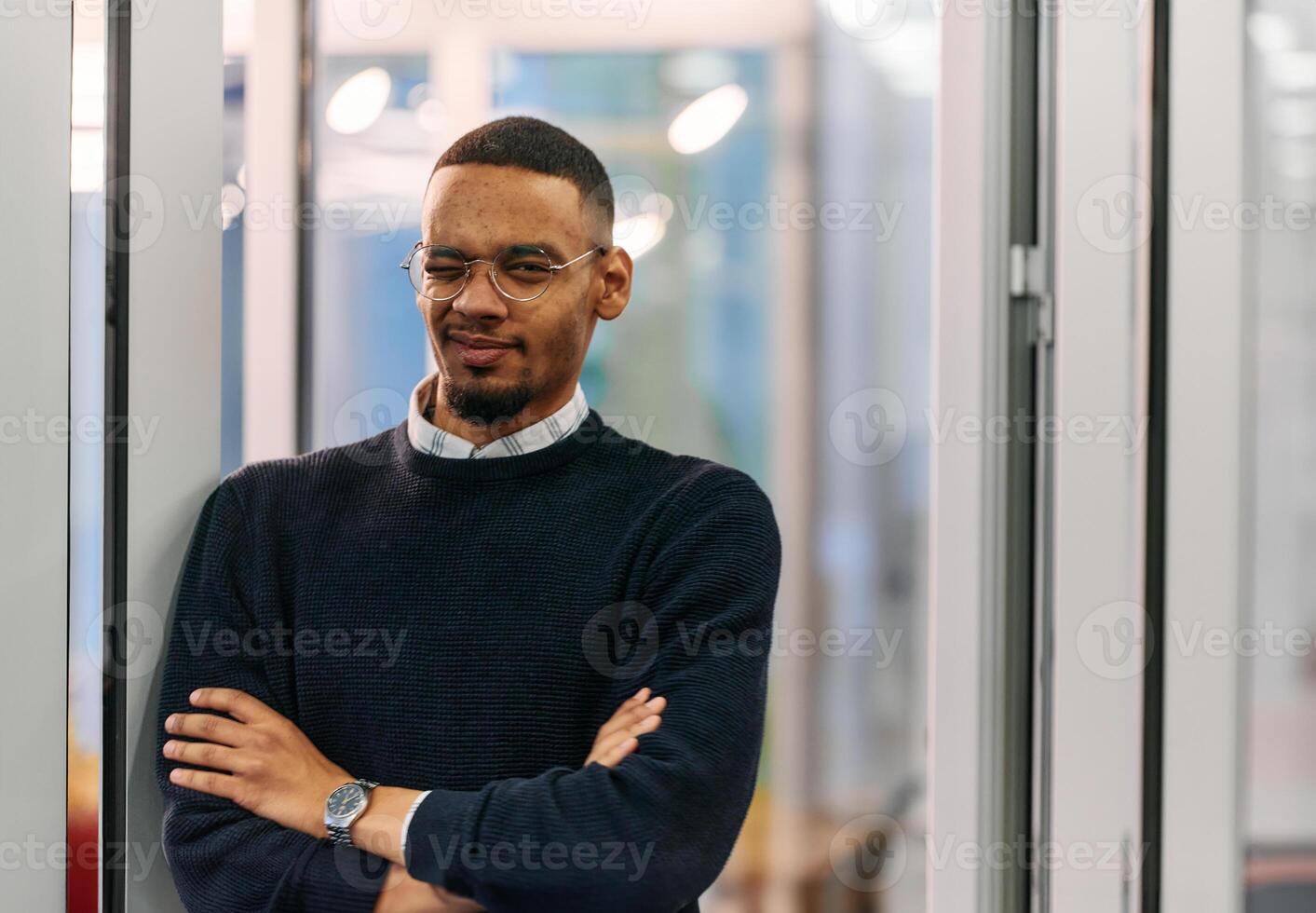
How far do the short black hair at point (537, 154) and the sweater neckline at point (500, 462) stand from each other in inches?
9.3

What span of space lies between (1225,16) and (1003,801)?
106 cm

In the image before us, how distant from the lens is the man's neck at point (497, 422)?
4.58 feet

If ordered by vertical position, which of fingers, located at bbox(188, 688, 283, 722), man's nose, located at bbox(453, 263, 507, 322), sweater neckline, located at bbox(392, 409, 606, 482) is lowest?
fingers, located at bbox(188, 688, 283, 722)

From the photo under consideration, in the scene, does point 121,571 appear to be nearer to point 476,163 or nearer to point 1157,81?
point 476,163

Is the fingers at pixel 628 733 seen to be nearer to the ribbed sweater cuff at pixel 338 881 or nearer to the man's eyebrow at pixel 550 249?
the ribbed sweater cuff at pixel 338 881

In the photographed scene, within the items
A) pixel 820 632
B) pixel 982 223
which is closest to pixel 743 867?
pixel 820 632

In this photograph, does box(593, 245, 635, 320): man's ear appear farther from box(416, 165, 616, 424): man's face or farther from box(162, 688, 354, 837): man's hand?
box(162, 688, 354, 837): man's hand

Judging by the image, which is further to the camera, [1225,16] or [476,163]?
[1225,16]

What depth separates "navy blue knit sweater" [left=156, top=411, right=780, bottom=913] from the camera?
3.97 ft

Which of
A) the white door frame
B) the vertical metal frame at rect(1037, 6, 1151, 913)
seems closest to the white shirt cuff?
Result: the vertical metal frame at rect(1037, 6, 1151, 913)

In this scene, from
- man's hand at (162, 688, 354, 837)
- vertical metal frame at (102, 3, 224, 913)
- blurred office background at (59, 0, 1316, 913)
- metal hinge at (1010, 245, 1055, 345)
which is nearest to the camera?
man's hand at (162, 688, 354, 837)

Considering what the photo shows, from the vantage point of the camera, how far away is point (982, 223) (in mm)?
1646

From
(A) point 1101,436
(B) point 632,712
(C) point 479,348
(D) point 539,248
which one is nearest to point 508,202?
(D) point 539,248

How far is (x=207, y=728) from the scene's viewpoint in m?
1.34
